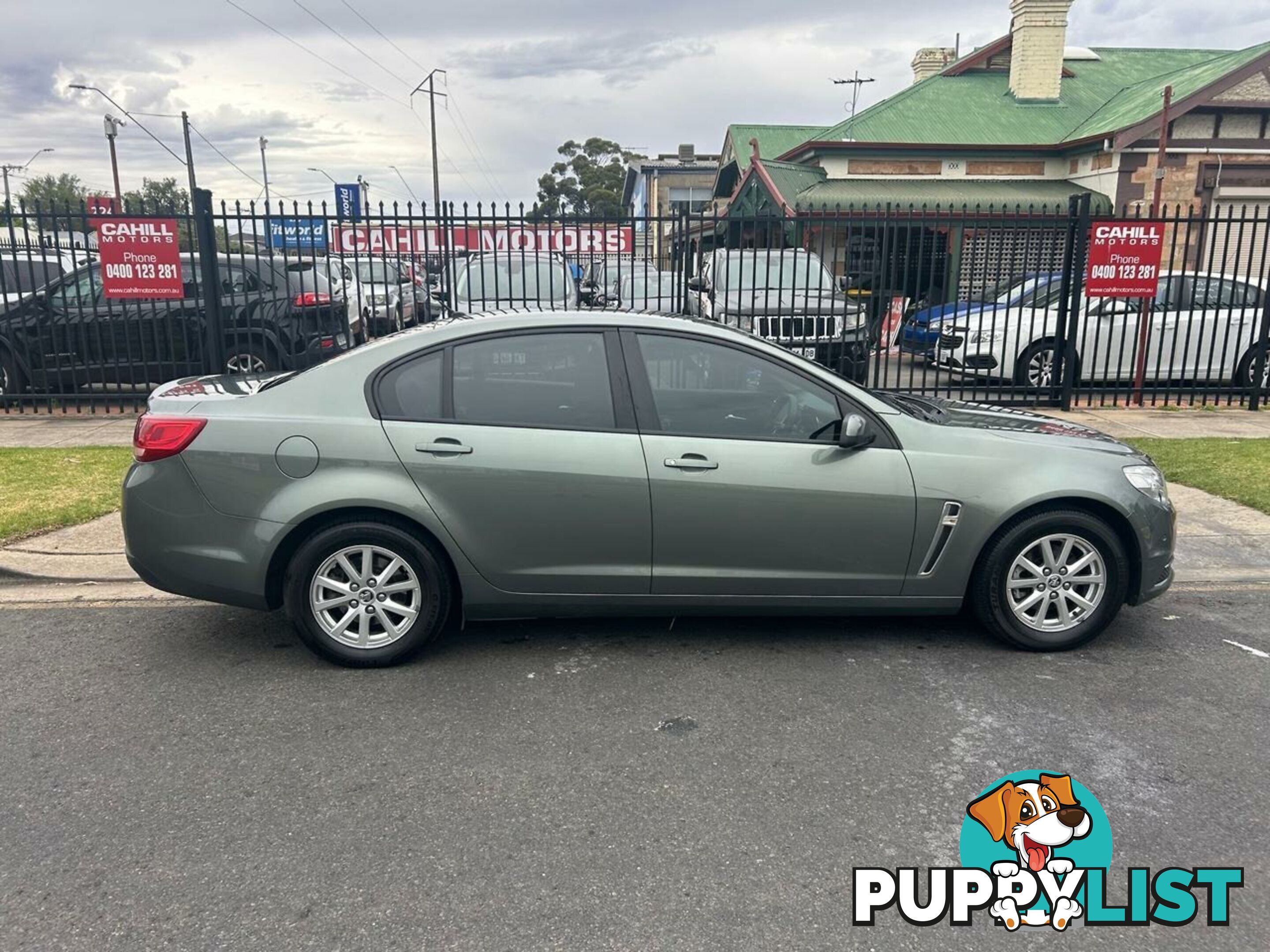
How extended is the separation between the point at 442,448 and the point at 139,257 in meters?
7.37

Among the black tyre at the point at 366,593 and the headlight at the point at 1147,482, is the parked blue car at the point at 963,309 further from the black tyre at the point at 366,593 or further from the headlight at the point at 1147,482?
the black tyre at the point at 366,593

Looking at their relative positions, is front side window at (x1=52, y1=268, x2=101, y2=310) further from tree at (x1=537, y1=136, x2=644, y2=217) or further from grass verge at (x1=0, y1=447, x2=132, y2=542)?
tree at (x1=537, y1=136, x2=644, y2=217)

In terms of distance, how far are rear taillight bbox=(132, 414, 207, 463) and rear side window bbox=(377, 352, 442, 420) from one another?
2.57 ft

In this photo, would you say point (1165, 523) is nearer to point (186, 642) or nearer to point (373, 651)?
point (373, 651)

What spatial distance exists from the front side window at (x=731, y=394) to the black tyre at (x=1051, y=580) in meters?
0.98

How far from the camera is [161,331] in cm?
1077

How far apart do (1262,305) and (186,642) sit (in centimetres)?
1214

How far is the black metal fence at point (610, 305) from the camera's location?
10211 millimetres

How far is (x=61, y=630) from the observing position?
4.88m

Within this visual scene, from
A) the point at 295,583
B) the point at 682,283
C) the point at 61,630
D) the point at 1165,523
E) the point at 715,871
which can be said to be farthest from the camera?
the point at 682,283

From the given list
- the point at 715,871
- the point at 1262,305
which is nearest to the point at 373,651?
the point at 715,871

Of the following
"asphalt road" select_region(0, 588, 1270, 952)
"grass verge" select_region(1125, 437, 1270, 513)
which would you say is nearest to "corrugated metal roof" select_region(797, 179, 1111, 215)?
"grass verge" select_region(1125, 437, 1270, 513)

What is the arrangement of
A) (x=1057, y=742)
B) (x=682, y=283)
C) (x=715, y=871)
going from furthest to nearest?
(x=682, y=283) → (x=1057, y=742) → (x=715, y=871)

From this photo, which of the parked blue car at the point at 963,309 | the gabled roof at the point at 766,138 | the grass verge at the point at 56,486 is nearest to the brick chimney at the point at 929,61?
the gabled roof at the point at 766,138
